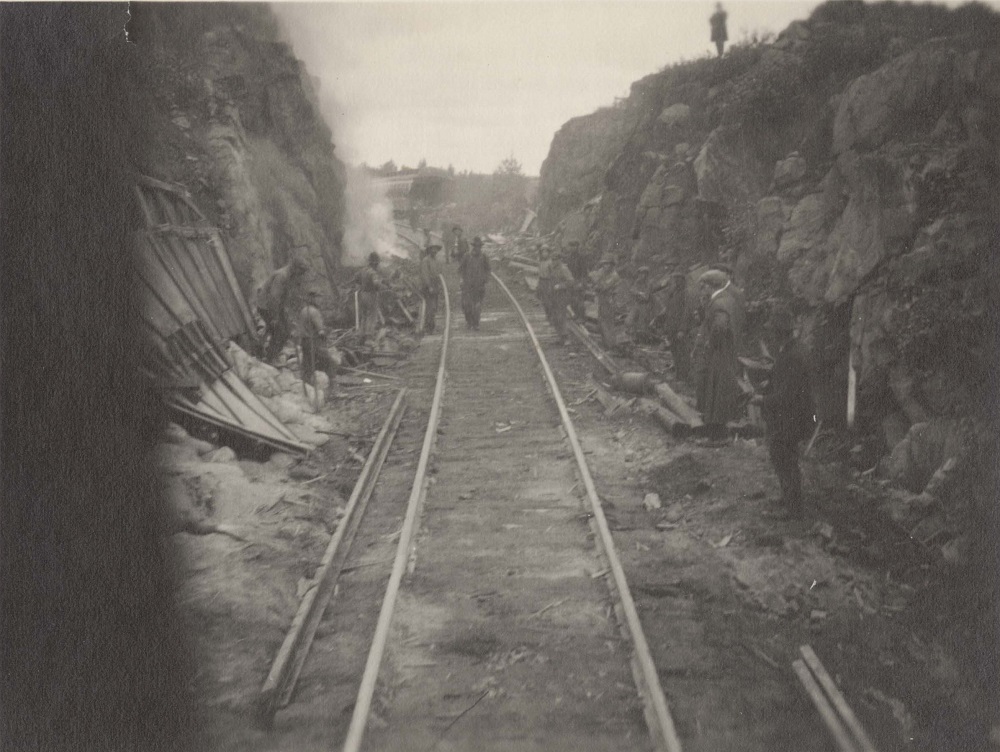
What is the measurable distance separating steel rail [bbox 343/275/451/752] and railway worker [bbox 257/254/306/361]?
9.40 ft

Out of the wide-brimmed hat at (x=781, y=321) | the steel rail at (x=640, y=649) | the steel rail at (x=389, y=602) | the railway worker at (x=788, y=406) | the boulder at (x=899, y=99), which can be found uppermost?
the boulder at (x=899, y=99)

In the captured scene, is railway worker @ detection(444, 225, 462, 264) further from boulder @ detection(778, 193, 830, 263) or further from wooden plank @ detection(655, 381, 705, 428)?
boulder @ detection(778, 193, 830, 263)

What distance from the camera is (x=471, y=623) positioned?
4449 mm

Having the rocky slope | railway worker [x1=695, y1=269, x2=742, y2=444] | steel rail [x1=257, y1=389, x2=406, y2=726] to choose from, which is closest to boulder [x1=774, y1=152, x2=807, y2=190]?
the rocky slope

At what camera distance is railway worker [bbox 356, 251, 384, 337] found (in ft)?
44.8

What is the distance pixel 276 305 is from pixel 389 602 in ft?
20.9

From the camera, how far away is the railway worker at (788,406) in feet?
18.0

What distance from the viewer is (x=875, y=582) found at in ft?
15.6

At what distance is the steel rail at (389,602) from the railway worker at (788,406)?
287cm

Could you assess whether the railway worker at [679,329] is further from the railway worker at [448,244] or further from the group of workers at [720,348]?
the railway worker at [448,244]

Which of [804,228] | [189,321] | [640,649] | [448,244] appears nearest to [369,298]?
[189,321]

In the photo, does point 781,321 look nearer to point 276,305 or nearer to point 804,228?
point 804,228

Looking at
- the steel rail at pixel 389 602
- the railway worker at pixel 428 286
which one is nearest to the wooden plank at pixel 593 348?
the railway worker at pixel 428 286

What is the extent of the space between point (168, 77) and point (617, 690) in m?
12.1
